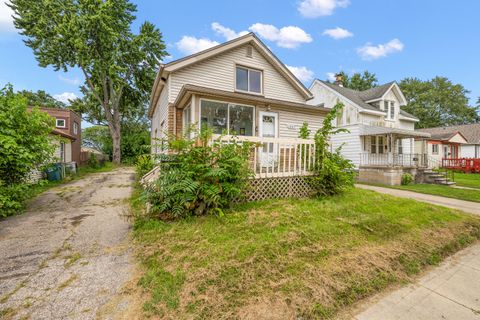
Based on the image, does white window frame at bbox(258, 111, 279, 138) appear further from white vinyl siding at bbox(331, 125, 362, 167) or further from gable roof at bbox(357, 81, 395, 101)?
gable roof at bbox(357, 81, 395, 101)

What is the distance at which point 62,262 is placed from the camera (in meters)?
3.11

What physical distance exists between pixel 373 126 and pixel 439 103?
32949 millimetres

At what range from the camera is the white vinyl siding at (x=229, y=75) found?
9258 mm

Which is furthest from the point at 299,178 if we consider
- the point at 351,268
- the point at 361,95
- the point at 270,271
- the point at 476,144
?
the point at 476,144

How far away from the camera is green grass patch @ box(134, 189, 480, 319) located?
2309 millimetres

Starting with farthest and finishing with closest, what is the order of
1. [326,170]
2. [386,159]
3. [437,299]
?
1. [386,159]
2. [326,170]
3. [437,299]

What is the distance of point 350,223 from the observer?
14.6 feet

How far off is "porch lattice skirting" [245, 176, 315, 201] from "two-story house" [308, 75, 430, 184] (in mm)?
7921

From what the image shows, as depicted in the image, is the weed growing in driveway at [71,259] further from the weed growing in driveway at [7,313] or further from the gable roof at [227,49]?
the gable roof at [227,49]

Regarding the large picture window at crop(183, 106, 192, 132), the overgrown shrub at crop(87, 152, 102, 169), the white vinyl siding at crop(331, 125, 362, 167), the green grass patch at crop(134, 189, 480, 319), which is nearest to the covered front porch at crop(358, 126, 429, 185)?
the white vinyl siding at crop(331, 125, 362, 167)

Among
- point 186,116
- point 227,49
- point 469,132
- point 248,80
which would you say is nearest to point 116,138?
point 186,116

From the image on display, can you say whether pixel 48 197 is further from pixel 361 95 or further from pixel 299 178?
pixel 361 95

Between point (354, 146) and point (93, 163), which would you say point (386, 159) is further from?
point (93, 163)

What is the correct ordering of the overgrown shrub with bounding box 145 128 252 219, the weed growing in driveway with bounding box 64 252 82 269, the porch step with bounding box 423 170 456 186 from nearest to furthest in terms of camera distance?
the weed growing in driveway with bounding box 64 252 82 269
the overgrown shrub with bounding box 145 128 252 219
the porch step with bounding box 423 170 456 186
